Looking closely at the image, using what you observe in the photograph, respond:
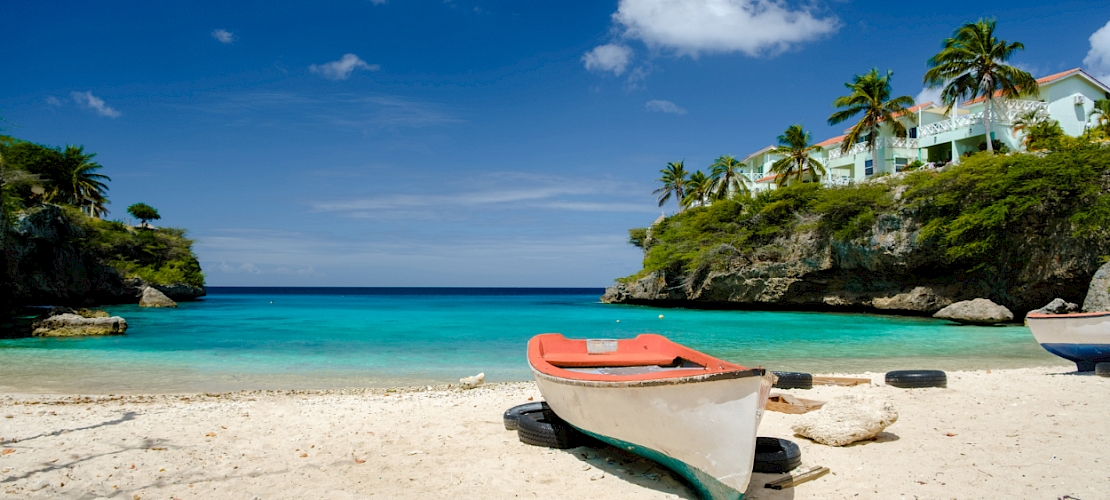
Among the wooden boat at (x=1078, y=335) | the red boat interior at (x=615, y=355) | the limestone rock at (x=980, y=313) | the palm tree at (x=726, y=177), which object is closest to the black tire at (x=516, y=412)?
the red boat interior at (x=615, y=355)

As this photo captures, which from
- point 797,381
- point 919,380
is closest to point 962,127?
point 919,380

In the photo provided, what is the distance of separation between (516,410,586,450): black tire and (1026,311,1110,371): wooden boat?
9.33 m

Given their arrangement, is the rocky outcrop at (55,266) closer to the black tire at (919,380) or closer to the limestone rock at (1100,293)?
the black tire at (919,380)

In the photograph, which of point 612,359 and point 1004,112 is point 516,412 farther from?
point 1004,112

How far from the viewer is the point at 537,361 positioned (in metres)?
5.99

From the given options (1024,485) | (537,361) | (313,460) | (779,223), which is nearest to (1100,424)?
(1024,485)

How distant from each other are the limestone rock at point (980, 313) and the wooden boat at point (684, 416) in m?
25.9

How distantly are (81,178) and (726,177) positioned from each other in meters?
59.5

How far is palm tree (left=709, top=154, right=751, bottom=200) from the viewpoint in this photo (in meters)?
48.5

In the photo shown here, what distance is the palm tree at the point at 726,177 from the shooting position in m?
48.5

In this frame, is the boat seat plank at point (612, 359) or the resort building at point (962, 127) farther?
the resort building at point (962, 127)

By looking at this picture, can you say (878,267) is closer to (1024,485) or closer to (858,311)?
(858,311)

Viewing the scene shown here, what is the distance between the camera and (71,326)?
2044 cm

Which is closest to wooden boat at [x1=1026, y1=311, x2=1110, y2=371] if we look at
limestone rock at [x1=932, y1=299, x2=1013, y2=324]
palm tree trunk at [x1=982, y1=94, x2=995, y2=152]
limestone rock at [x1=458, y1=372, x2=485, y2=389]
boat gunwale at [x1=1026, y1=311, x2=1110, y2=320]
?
boat gunwale at [x1=1026, y1=311, x2=1110, y2=320]
